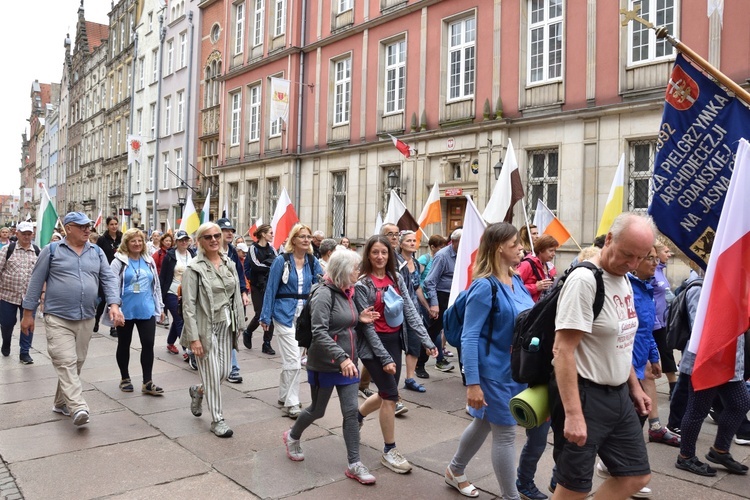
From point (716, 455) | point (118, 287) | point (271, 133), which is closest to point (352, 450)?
point (716, 455)

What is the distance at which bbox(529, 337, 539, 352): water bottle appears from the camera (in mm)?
3169

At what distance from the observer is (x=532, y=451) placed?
416cm

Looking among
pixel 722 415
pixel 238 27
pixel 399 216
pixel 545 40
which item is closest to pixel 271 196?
pixel 238 27

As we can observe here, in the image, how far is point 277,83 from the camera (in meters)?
22.5

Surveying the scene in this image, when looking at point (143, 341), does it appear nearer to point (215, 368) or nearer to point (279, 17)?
point (215, 368)

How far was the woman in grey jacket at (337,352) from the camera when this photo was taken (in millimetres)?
4578

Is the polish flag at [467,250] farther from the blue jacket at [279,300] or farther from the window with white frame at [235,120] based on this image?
the window with white frame at [235,120]

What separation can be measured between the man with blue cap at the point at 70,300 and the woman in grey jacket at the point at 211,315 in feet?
3.09

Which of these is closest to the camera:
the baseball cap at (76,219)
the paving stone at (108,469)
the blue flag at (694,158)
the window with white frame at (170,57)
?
the blue flag at (694,158)

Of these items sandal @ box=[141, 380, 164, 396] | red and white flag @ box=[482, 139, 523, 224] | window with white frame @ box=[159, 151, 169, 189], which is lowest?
sandal @ box=[141, 380, 164, 396]

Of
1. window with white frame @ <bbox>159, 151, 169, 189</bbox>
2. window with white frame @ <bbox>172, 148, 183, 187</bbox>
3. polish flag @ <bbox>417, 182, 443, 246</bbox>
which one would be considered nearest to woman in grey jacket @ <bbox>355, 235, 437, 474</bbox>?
polish flag @ <bbox>417, 182, 443, 246</bbox>

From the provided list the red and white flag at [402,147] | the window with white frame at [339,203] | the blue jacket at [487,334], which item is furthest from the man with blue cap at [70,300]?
the window with white frame at [339,203]

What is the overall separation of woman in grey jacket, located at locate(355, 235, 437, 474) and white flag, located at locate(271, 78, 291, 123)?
18202mm

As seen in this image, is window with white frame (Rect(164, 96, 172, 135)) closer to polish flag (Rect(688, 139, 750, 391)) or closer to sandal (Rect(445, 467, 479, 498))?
sandal (Rect(445, 467, 479, 498))
